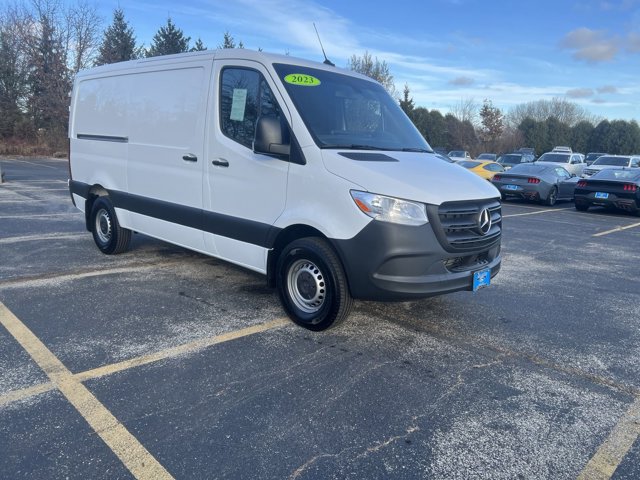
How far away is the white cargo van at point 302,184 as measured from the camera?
3809 mm

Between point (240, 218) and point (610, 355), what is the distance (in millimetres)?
3458

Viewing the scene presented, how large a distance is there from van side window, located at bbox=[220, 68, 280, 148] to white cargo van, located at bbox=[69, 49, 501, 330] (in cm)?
1

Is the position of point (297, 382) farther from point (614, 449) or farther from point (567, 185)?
point (567, 185)

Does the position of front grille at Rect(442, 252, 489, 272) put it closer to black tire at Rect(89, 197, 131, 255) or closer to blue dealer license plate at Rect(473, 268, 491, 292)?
blue dealer license plate at Rect(473, 268, 491, 292)

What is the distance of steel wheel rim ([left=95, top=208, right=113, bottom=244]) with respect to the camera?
6.69m

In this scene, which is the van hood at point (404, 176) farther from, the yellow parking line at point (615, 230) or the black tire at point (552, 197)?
the black tire at point (552, 197)

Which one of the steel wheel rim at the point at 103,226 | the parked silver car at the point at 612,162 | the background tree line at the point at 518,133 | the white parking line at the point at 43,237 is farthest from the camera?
the background tree line at the point at 518,133

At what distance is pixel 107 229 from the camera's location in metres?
6.77

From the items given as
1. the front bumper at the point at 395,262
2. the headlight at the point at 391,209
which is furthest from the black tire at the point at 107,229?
the headlight at the point at 391,209

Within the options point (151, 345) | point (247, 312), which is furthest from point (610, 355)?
point (151, 345)

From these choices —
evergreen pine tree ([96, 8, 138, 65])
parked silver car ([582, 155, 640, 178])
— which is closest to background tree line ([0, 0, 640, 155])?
evergreen pine tree ([96, 8, 138, 65])

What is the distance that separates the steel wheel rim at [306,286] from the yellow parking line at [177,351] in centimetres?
29

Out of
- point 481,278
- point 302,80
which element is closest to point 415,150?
point 302,80

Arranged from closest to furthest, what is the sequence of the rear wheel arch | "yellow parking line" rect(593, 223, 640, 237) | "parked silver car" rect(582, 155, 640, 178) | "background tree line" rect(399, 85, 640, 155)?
the rear wheel arch, "yellow parking line" rect(593, 223, 640, 237), "parked silver car" rect(582, 155, 640, 178), "background tree line" rect(399, 85, 640, 155)
